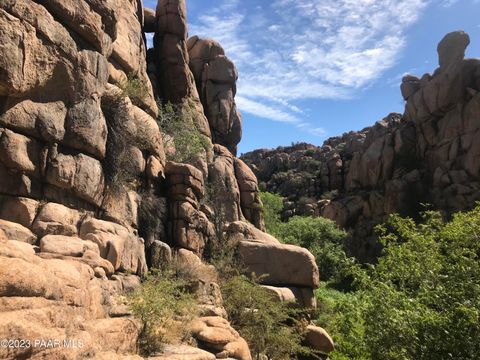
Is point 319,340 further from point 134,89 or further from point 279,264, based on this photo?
point 134,89

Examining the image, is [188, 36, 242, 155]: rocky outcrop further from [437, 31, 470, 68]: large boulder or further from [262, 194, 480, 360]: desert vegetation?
[437, 31, 470, 68]: large boulder

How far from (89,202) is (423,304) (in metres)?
7.99

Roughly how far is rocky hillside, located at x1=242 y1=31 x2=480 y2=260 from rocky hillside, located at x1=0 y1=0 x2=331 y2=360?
22.3m

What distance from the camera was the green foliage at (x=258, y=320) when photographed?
448 inches

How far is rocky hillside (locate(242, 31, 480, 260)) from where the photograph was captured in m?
34.1

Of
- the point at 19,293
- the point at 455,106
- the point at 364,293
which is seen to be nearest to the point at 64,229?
the point at 19,293

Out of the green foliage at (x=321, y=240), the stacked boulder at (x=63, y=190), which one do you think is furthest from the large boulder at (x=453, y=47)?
the stacked boulder at (x=63, y=190)

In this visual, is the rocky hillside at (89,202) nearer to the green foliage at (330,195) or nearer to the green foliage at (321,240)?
the green foliage at (321,240)

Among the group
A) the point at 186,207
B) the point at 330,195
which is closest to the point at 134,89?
the point at 186,207

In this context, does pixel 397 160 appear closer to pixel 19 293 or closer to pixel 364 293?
pixel 364 293

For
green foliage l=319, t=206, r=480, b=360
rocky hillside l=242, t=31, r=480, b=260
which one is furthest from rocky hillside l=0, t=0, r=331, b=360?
rocky hillside l=242, t=31, r=480, b=260

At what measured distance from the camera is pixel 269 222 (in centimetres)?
3581

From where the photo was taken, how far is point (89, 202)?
10.5 metres

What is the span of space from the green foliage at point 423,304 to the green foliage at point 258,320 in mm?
3045
